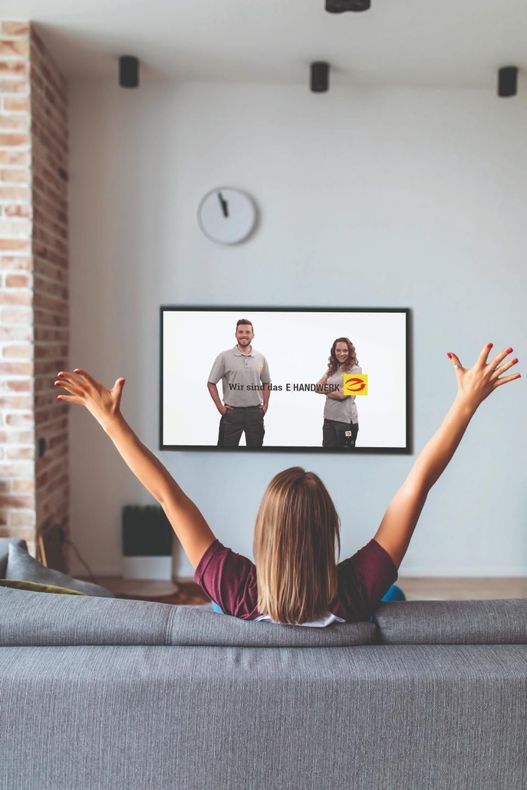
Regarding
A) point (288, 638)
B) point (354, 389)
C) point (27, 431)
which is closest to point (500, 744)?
point (288, 638)

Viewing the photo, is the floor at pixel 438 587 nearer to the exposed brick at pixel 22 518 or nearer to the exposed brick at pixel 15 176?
the exposed brick at pixel 22 518

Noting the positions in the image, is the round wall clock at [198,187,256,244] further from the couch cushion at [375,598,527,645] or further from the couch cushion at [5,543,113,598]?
the couch cushion at [375,598,527,645]

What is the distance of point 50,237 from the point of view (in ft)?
11.8

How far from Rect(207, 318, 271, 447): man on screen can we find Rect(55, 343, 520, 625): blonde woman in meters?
2.37

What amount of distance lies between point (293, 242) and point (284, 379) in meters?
0.73

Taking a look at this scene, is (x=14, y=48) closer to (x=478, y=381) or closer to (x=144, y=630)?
(x=478, y=381)

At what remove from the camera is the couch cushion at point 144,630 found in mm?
1368

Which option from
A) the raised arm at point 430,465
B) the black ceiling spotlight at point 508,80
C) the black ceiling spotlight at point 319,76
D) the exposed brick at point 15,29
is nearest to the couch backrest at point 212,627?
the raised arm at point 430,465

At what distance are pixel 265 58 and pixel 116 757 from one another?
3.24 meters

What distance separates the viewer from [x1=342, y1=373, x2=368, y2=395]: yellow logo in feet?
13.1

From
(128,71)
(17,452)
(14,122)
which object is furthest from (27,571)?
(128,71)

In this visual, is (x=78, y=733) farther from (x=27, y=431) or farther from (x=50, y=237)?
(x=50, y=237)

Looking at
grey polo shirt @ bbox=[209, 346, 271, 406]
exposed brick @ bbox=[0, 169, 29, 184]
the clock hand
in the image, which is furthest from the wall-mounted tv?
exposed brick @ bbox=[0, 169, 29, 184]

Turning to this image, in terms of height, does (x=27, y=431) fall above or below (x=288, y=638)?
above
